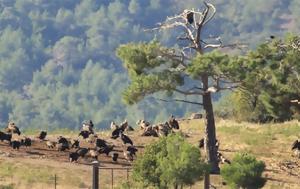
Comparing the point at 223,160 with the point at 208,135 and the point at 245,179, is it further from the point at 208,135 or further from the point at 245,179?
the point at 245,179

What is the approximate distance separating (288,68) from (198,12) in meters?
9.33

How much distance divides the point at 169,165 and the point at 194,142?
22485mm

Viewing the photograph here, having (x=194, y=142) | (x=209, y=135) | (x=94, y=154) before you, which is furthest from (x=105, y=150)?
(x=194, y=142)

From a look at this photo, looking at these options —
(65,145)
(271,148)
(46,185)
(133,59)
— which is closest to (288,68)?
(271,148)

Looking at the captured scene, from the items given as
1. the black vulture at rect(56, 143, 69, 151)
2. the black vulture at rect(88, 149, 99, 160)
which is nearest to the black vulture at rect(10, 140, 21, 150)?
the black vulture at rect(56, 143, 69, 151)

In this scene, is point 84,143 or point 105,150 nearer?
point 105,150

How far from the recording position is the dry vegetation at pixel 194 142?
49.1 m

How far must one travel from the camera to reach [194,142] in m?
62.9

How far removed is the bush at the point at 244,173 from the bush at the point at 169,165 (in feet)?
11.2

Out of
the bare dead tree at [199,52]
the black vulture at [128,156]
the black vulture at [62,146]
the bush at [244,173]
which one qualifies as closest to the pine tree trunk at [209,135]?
the bare dead tree at [199,52]

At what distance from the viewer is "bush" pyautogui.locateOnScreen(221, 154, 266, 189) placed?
4500 centimetres

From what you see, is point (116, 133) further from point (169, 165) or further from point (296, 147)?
point (169, 165)

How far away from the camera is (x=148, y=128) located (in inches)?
2591

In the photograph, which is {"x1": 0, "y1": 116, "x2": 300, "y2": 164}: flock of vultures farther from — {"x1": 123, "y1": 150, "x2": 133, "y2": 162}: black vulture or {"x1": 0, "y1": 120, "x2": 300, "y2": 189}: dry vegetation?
{"x1": 0, "y1": 120, "x2": 300, "y2": 189}: dry vegetation
